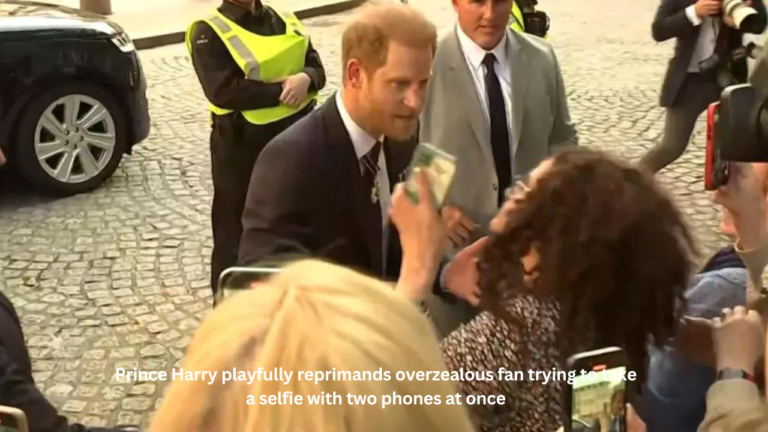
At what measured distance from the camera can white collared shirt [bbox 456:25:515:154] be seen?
139 inches

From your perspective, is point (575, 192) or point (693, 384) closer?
point (575, 192)

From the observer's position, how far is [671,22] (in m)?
5.41

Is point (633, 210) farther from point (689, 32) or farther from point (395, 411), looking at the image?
point (689, 32)

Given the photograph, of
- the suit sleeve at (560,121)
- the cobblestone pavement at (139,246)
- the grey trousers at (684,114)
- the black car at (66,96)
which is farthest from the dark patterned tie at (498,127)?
the black car at (66,96)

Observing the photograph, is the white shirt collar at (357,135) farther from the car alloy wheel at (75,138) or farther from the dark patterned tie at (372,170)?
the car alloy wheel at (75,138)

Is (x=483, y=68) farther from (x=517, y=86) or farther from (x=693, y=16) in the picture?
(x=693, y=16)

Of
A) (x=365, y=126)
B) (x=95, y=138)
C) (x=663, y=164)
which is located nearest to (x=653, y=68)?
(x=663, y=164)

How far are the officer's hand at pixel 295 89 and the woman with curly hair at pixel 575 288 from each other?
2.32 metres

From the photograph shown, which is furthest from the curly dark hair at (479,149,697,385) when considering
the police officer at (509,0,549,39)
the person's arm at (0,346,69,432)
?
the police officer at (509,0,549,39)

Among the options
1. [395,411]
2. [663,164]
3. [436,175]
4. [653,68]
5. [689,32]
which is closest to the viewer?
[395,411]

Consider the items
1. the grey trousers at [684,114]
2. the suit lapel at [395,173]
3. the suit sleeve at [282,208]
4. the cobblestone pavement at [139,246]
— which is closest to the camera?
the suit sleeve at [282,208]

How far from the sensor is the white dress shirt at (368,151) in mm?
2766

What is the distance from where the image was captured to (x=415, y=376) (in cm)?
134

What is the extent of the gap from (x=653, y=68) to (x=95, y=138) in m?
6.07
